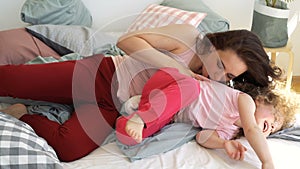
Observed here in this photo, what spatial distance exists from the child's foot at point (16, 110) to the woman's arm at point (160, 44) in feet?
1.48

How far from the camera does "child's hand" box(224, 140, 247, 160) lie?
4.25 ft

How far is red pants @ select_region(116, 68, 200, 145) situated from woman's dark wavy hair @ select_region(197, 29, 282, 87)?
22cm

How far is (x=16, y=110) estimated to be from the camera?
1485mm

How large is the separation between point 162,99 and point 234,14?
1.39 metres

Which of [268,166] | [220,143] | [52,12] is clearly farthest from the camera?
[52,12]

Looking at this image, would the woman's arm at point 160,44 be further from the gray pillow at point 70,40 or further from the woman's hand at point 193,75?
the gray pillow at point 70,40

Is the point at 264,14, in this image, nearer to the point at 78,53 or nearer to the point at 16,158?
the point at 78,53

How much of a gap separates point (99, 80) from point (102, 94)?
64 mm

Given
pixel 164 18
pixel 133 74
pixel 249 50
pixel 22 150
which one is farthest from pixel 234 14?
pixel 22 150

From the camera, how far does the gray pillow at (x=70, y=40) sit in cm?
194

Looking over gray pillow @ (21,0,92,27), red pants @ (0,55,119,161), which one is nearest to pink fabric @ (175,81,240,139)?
red pants @ (0,55,119,161)

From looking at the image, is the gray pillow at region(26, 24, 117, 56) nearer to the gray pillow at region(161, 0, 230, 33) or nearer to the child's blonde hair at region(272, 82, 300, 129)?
the gray pillow at region(161, 0, 230, 33)

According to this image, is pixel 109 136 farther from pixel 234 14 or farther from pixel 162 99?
pixel 234 14

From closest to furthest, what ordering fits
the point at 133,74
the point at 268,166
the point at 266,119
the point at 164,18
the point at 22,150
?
the point at 22,150 → the point at 268,166 → the point at 266,119 → the point at 133,74 → the point at 164,18
